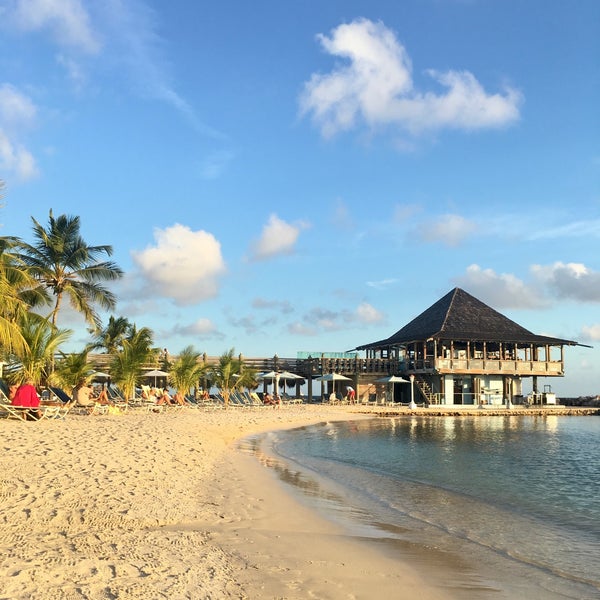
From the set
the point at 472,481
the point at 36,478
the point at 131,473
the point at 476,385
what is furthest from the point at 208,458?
the point at 476,385

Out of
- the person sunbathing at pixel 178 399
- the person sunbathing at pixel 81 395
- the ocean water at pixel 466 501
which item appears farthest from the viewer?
the person sunbathing at pixel 178 399

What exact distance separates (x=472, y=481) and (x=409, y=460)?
9.05 ft

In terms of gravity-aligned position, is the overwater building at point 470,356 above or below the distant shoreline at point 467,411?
above

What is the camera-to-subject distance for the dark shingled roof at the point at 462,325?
118 ft

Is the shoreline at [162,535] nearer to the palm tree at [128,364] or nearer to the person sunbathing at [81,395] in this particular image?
the person sunbathing at [81,395]

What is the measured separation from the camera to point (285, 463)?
11.9 metres

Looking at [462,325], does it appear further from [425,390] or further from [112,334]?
[112,334]

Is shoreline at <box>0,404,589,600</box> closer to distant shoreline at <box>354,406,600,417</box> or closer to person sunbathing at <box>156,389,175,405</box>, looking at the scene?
person sunbathing at <box>156,389,175,405</box>

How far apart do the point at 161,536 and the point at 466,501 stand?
5570 millimetres

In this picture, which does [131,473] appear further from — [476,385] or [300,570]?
[476,385]

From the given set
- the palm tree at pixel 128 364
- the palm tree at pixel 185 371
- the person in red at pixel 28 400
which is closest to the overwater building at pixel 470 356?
the palm tree at pixel 185 371

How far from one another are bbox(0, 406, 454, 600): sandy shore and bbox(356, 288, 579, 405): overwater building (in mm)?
27156

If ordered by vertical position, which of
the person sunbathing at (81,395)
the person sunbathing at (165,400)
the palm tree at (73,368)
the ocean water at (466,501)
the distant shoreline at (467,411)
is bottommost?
the distant shoreline at (467,411)

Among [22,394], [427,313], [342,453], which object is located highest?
[427,313]
